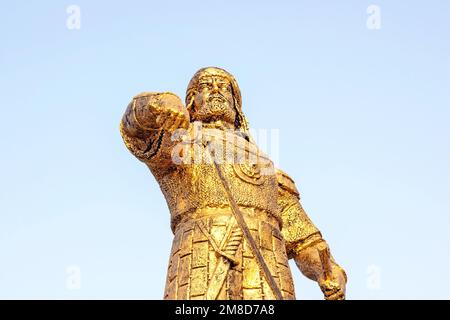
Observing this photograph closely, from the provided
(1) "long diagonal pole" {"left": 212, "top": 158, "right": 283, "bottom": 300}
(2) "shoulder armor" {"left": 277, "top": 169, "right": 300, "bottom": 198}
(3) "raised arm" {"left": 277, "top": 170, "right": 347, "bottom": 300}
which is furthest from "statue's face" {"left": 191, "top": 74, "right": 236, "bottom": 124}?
(1) "long diagonal pole" {"left": 212, "top": 158, "right": 283, "bottom": 300}

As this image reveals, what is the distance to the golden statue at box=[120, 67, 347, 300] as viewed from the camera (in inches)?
354

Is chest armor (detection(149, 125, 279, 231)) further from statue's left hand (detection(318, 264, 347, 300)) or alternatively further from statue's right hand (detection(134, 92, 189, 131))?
statue's left hand (detection(318, 264, 347, 300))

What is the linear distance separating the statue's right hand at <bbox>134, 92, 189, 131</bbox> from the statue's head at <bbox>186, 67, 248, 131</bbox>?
920 mm

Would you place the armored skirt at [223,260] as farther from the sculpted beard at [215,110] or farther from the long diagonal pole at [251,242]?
the sculpted beard at [215,110]

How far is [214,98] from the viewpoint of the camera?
33.4ft

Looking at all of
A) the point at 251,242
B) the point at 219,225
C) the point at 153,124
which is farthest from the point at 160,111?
the point at 251,242

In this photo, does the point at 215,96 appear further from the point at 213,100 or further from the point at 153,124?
the point at 153,124

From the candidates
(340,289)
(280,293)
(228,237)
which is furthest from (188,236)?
(340,289)

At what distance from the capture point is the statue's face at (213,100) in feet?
33.3

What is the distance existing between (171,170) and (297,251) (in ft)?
5.08
